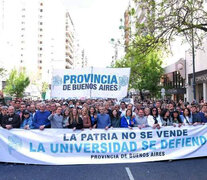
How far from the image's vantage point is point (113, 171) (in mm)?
6793

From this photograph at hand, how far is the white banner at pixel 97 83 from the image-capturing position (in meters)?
12.3

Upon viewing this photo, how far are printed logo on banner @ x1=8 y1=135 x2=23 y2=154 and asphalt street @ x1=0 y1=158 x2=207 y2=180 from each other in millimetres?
445

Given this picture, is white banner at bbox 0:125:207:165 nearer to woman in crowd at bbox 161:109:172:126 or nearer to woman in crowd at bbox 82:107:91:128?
woman in crowd at bbox 82:107:91:128

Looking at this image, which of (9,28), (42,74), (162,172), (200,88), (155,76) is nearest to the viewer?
(162,172)

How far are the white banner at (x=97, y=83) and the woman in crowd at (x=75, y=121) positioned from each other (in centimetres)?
400

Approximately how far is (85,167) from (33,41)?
3892 inches

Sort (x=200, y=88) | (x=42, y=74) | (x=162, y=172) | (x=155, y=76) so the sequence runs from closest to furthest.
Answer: (x=162, y=172) → (x=200, y=88) → (x=155, y=76) → (x=42, y=74)

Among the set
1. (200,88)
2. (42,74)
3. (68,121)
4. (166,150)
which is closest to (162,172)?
(166,150)

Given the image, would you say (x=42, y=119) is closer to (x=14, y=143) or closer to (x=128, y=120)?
(x=14, y=143)

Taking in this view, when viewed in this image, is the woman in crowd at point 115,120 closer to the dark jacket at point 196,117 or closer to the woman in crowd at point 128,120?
the woman in crowd at point 128,120

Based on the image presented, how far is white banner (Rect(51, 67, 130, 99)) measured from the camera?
40.3ft

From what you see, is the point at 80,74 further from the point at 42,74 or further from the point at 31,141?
the point at 42,74

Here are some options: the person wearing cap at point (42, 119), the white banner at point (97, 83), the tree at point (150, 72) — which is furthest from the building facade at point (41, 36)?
the person wearing cap at point (42, 119)

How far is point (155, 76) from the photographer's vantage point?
38.4m
